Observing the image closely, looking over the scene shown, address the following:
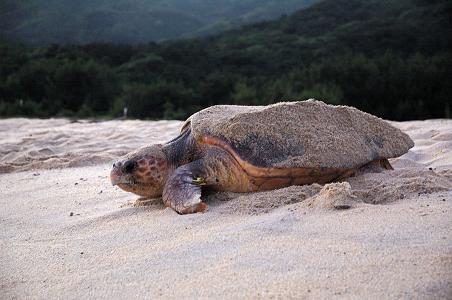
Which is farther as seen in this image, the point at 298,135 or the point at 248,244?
the point at 298,135

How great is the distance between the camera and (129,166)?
2621mm

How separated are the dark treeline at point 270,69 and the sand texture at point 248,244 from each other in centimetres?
843

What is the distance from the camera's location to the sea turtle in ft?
7.75

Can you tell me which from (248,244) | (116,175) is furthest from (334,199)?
(116,175)

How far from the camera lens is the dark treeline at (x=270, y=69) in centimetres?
1288

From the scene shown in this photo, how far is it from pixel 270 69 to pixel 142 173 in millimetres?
20042

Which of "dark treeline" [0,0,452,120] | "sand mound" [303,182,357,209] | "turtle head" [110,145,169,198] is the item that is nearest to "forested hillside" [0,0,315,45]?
"dark treeline" [0,0,452,120]

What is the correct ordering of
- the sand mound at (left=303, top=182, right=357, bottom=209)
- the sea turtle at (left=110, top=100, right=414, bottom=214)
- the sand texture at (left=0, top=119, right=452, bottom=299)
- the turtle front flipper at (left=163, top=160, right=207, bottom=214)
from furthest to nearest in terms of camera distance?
the sea turtle at (left=110, top=100, right=414, bottom=214) < the turtle front flipper at (left=163, top=160, right=207, bottom=214) < the sand mound at (left=303, top=182, right=357, bottom=209) < the sand texture at (left=0, top=119, right=452, bottom=299)

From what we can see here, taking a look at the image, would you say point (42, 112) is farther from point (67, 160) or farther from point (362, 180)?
point (362, 180)

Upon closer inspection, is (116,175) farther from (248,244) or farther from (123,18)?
(123,18)

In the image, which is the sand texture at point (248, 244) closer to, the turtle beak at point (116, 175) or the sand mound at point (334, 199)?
the sand mound at point (334, 199)

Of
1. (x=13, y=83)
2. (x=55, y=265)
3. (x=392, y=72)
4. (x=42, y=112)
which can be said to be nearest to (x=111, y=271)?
(x=55, y=265)

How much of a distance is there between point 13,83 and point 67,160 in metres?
13.7

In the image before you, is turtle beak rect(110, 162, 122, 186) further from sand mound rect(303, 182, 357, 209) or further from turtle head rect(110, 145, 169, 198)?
sand mound rect(303, 182, 357, 209)
